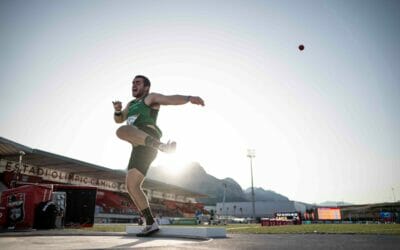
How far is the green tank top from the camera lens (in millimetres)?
4523

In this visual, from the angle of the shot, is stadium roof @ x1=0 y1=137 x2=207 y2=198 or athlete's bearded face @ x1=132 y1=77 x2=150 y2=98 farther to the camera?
stadium roof @ x1=0 y1=137 x2=207 y2=198

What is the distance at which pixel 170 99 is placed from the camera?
4332 millimetres

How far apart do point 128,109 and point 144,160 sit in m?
0.97

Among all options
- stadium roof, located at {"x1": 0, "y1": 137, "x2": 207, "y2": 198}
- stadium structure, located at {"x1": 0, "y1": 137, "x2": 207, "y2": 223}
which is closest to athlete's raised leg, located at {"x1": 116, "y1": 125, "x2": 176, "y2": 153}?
stadium structure, located at {"x1": 0, "y1": 137, "x2": 207, "y2": 223}

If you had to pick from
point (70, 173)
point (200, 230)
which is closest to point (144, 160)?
point (200, 230)

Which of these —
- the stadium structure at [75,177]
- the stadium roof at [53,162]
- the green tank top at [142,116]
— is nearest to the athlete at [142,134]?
the green tank top at [142,116]

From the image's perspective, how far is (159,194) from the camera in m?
59.2

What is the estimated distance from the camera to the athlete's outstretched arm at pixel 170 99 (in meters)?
4.12

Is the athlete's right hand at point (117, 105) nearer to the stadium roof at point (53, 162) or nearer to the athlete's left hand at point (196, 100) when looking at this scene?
the athlete's left hand at point (196, 100)

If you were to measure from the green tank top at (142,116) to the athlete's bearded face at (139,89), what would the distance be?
0.29 meters

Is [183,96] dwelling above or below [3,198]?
above

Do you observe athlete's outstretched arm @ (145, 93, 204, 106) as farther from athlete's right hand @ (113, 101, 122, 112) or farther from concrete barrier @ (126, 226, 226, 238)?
concrete barrier @ (126, 226, 226, 238)

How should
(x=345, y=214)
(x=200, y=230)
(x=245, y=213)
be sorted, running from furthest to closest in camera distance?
(x=245, y=213) < (x=345, y=214) < (x=200, y=230)

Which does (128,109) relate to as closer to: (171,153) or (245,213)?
(171,153)
